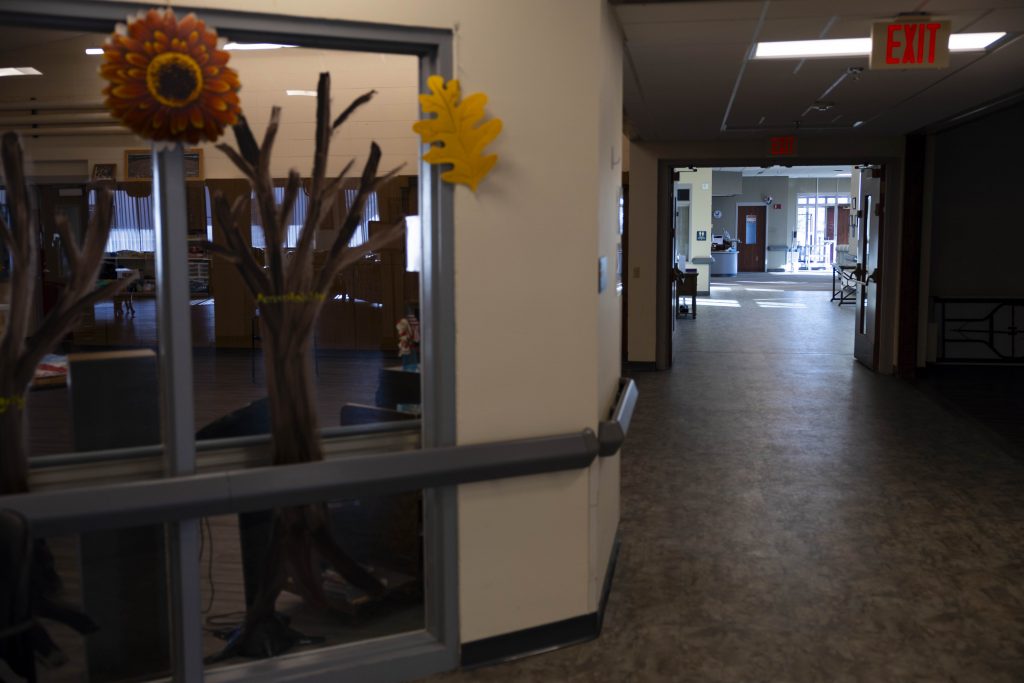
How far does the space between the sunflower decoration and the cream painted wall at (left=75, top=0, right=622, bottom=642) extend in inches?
22.9

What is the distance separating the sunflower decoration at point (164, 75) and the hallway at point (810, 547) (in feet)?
6.64

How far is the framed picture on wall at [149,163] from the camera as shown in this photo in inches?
111

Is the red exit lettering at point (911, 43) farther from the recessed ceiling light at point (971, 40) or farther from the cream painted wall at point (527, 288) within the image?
the cream painted wall at point (527, 288)

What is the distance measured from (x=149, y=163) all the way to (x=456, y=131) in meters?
0.96

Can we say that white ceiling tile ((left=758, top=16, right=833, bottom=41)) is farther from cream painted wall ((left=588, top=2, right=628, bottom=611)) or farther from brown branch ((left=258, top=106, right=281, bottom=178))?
brown branch ((left=258, top=106, right=281, bottom=178))

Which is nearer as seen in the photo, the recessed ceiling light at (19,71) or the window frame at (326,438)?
the window frame at (326,438)

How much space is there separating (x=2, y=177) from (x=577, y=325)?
1.88m

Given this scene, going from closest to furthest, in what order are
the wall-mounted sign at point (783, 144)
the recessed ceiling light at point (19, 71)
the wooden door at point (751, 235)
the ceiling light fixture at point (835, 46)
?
the recessed ceiling light at point (19, 71)
the ceiling light fixture at point (835, 46)
the wall-mounted sign at point (783, 144)
the wooden door at point (751, 235)

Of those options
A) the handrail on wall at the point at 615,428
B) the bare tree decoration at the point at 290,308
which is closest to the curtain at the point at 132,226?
the bare tree decoration at the point at 290,308

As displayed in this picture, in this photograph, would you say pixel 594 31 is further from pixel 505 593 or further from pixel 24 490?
pixel 24 490

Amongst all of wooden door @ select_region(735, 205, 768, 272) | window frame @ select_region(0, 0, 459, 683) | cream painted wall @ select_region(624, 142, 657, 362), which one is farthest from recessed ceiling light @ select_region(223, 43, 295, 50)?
wooden door @ select_region(735, 205, 768, 272)

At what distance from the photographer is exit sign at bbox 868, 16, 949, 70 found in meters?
4.34

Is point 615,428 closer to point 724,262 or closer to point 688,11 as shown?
point 688,11

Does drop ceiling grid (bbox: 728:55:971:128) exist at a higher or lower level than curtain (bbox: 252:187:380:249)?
higher
